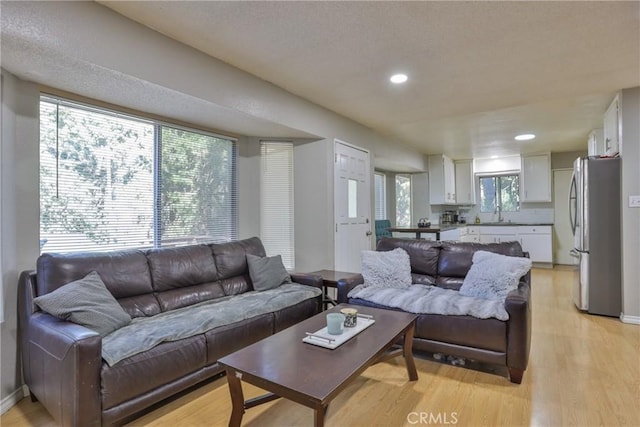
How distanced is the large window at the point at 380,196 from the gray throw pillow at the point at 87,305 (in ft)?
18.6

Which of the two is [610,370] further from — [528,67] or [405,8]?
[405,8]

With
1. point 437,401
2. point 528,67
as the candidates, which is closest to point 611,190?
point 528,67

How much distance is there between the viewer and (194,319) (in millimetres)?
2283

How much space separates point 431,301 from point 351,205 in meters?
2.15

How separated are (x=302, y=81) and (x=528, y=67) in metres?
1.96

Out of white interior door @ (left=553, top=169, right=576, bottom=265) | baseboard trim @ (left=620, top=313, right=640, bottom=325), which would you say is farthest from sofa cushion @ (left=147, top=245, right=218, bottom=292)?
white interior door @ (left=553, top=169, right=576, bottom=265)

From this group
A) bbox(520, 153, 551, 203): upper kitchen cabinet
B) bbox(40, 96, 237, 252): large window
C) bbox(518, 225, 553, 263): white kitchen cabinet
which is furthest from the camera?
bbox(520, 153, 551, 203): upper kitchen cabinet

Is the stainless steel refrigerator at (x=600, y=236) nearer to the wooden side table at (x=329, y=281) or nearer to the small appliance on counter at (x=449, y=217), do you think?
the wooden side table at (x=329, y=281)

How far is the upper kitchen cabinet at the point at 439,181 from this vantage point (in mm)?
7352

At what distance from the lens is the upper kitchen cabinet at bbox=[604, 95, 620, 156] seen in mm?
3676

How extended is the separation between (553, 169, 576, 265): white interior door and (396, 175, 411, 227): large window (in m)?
2.92

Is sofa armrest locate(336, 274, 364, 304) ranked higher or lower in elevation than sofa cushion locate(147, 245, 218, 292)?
Answer: lower

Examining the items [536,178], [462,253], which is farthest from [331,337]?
[536,178]

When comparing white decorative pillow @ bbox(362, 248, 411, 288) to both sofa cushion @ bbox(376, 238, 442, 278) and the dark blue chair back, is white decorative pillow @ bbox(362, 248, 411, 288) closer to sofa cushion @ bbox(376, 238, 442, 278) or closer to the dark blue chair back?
sofa cushion @ bbox(376, 238, 442, 278)
